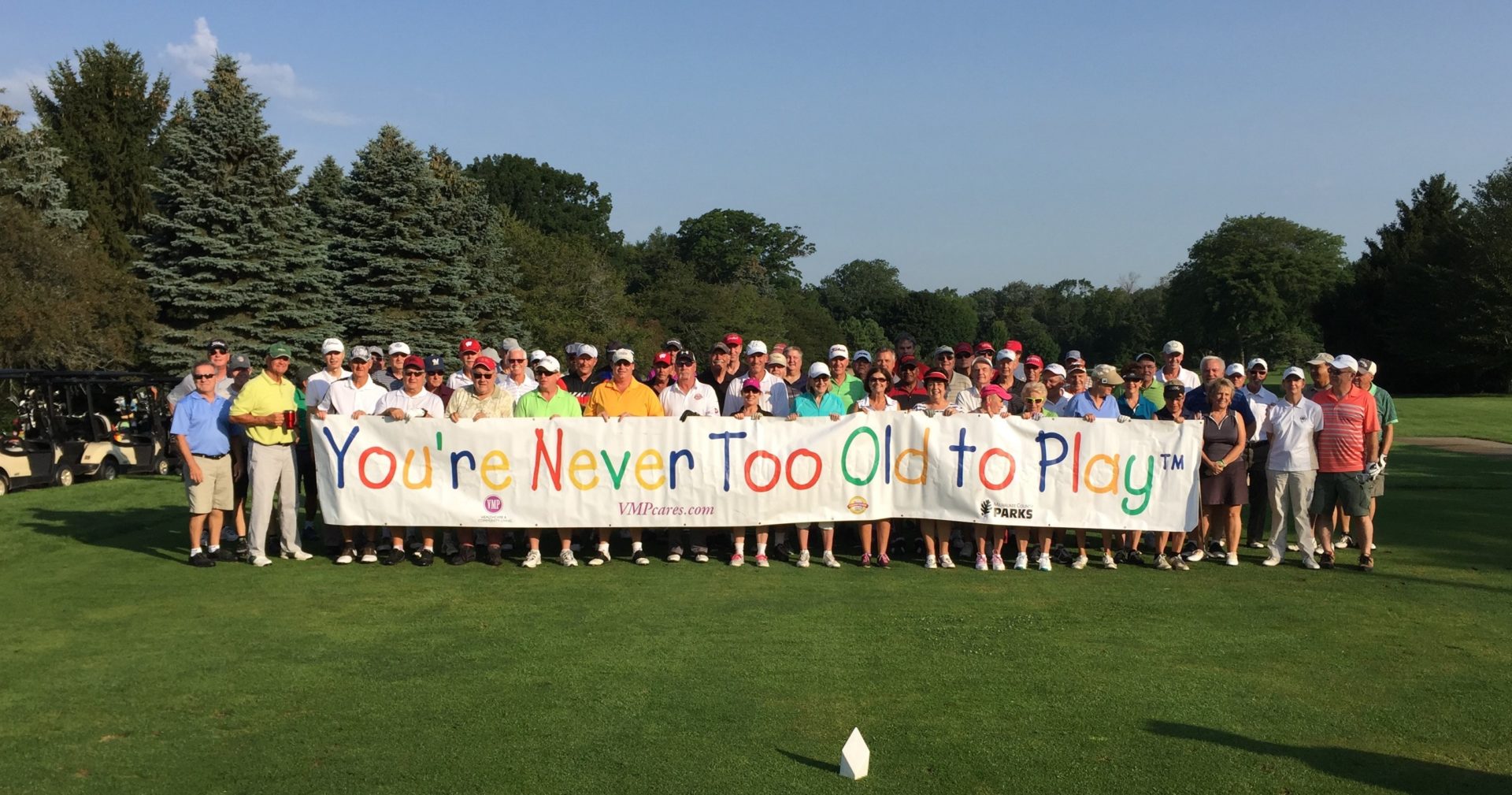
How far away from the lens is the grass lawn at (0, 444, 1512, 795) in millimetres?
4727

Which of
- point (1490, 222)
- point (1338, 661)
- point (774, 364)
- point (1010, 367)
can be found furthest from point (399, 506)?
point (1490, 222)

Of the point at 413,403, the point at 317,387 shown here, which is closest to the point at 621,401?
the point at 413,403

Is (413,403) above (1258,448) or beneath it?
above

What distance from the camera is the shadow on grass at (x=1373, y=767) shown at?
4574 mm

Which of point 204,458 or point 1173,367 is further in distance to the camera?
point 1173,367

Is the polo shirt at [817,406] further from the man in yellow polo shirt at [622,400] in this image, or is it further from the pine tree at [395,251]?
the pine tree at [395,251]

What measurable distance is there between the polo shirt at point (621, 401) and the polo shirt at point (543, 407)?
177 millimetres

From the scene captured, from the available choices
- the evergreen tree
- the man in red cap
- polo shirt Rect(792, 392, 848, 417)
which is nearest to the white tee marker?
polo shirt Rect(792, 392, 848, 417)

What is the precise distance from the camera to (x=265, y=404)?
9.20 metres

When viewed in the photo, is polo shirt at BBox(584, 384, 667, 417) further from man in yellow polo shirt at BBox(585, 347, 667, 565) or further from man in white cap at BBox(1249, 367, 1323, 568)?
man in white cap at BBox(1249, 367, 1323, 568)

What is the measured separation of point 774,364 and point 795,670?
181 inches

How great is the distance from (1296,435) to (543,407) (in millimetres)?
6625

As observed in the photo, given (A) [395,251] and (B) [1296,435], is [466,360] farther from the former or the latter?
(A) [395,251]

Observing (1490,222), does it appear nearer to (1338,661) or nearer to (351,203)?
(351,203)
